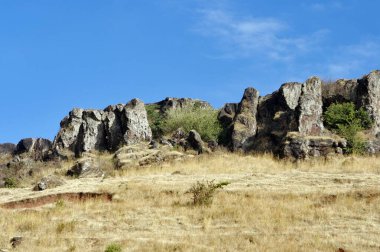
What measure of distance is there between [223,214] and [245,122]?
75.1ft

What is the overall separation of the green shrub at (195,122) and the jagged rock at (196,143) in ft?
12.9

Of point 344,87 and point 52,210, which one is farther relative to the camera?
point 344,87

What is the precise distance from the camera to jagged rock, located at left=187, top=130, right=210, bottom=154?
45.8m

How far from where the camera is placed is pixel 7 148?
211ft

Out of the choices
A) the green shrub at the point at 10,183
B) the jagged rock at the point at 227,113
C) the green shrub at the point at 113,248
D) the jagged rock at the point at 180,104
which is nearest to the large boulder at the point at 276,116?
the jagged rock at the point at 227,113

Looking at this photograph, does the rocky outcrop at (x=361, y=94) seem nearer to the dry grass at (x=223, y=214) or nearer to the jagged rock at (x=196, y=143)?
the dry grass at (x=223, y=214)

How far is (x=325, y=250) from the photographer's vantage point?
21.2 meters

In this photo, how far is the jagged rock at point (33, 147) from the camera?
56094 mm

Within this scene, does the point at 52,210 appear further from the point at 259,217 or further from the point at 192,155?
the point at 192,155

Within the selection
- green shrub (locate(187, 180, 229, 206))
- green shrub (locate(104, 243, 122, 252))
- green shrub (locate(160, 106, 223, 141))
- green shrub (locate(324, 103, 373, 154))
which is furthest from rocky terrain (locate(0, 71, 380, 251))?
green shrub (locate(104, 243, 122, 252))

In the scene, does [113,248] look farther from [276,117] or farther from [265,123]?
[265,123]

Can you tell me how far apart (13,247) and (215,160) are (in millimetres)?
19514

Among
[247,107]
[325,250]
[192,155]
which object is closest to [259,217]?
[325,250]

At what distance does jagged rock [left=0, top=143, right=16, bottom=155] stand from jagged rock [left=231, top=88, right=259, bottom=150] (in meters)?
24.0
